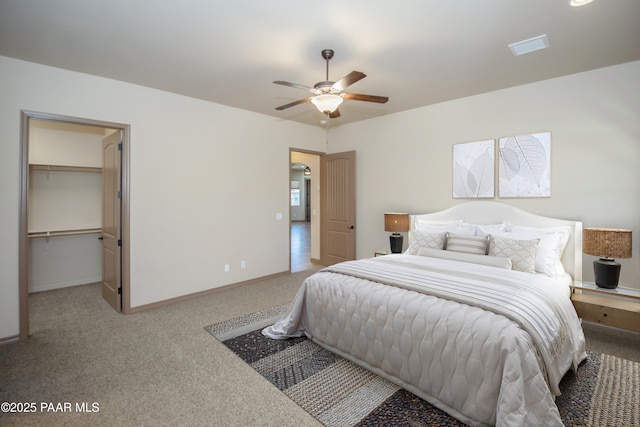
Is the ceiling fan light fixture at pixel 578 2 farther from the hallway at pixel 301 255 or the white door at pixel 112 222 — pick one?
the hallway at pixel 301 255

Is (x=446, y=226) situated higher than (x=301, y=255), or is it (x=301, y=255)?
(x=446, y=226)

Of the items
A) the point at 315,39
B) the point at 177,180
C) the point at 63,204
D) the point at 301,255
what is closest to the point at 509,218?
the point at 315,39

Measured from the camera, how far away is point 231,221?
4.82m

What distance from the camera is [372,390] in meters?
2.29

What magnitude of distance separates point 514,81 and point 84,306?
6110 mm

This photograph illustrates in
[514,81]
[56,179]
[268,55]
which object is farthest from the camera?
[56,179]

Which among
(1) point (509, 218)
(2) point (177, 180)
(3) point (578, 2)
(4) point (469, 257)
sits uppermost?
(3) point (578, 2)

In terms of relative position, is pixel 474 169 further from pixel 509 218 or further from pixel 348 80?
pixel 348 80

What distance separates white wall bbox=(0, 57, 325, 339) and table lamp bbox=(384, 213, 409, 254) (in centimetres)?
185

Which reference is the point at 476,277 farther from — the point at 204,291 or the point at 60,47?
the point at 60,47

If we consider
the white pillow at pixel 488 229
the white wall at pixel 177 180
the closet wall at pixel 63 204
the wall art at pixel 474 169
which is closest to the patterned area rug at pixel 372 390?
the white pillow at pixel 488 229

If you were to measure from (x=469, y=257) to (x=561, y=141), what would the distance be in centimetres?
177

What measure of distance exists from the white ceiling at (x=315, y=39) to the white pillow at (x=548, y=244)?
1.76 metres

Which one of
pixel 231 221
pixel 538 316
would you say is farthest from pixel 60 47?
pixel 538 316
